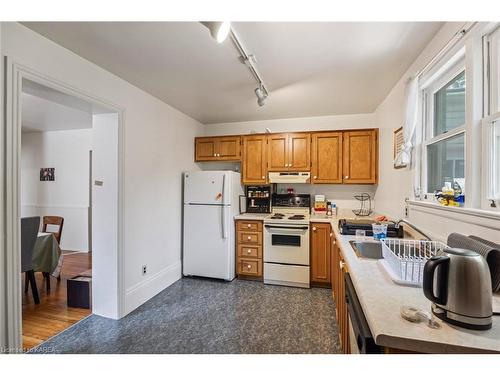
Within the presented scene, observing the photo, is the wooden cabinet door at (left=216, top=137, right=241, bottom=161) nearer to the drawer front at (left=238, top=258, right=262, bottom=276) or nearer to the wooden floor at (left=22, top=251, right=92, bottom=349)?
the drawer front at (left=238, top=258, right=262, bottom=276)

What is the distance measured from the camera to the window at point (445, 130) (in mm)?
1563

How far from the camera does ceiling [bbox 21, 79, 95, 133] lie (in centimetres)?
187

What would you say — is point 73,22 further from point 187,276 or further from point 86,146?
point 86,146

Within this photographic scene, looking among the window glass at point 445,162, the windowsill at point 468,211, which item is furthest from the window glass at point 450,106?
the windowsill at point 468,211

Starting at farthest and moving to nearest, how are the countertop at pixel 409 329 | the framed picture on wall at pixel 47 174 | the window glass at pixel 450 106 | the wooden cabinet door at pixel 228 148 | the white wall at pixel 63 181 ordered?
the framed picture on wall at pixel 47 174
the white wall at pixel 63 181
the wooden cabinet door at pixel 228 148
the window glass at pixel 450 106
the countertop at pixel 409 329

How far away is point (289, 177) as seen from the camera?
3477 mm

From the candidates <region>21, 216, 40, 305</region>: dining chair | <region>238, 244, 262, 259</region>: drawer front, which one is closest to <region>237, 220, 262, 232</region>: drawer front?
<region>238, 244, 262, 259</region>: drawer front

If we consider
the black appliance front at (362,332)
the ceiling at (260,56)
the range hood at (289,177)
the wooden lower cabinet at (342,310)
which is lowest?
the wooden lower cabinet at (342,310)

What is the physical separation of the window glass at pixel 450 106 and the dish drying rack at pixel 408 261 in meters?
0.85

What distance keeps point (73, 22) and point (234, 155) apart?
2453 millimetres

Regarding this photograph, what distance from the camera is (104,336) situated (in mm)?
2070

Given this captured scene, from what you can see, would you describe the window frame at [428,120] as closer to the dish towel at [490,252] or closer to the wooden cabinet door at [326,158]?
the dish towel at [490,252]

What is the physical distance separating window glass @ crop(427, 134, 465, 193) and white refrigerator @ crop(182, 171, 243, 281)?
2.26m
